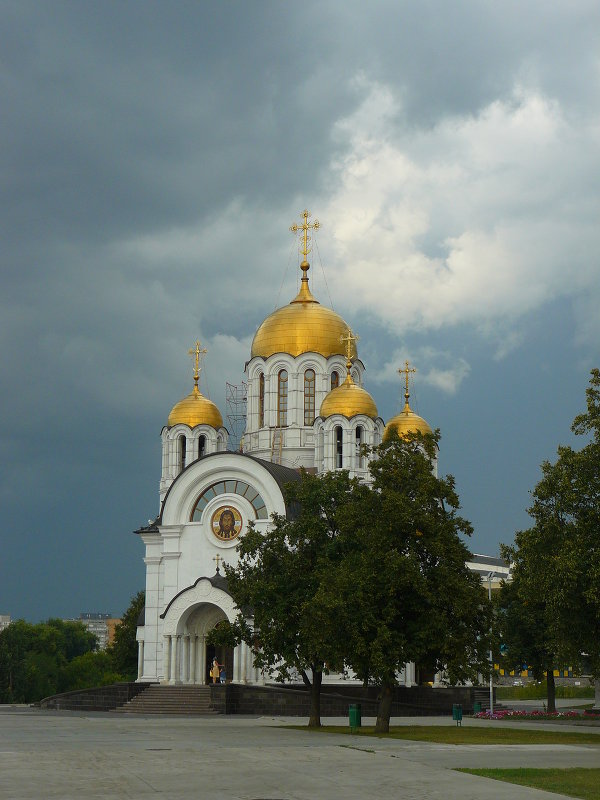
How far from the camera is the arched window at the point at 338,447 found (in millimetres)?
49375

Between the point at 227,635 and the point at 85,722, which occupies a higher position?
the point at 227,635

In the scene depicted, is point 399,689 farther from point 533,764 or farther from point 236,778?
point 236,778

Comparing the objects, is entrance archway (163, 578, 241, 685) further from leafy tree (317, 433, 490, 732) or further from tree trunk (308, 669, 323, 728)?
leafy tree (317, 433, 490, 732)

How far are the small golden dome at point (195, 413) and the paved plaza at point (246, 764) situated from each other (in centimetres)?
2526

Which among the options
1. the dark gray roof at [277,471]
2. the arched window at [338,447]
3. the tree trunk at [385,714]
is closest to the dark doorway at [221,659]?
the dark gray roof at [277,471]

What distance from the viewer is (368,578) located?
1120 inches

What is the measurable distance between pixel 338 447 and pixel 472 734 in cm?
2220

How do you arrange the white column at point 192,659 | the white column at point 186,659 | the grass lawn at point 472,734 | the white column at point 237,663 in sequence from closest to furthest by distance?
the grass lawn at point 472,734 < the white column at point 237,663 < the white column at point 186,659 < the white column at point 192,659

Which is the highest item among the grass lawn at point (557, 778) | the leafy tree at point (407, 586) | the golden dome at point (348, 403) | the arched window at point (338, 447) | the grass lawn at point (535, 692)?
the golden dome at point (348, 403)

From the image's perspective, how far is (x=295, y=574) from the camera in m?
32.2

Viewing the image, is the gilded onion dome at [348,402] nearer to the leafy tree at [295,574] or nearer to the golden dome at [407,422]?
the golden dome at [407,422]

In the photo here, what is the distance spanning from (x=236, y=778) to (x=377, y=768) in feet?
9.10

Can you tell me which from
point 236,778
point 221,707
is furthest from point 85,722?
point 236,778

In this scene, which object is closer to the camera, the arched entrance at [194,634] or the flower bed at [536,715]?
the flower bed at [536,715]
